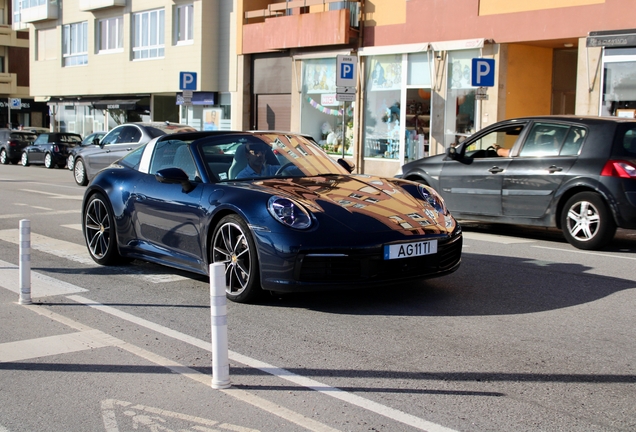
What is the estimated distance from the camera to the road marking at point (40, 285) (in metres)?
7.16

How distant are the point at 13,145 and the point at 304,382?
110ft

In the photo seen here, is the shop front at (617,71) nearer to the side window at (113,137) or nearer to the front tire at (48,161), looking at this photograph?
the side window at (113,137)

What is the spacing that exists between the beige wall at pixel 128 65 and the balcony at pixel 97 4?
39 centimetres

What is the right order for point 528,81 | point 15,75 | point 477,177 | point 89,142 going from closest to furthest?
point 477,177 < point 528,81 < point 89,142 < point 15,75

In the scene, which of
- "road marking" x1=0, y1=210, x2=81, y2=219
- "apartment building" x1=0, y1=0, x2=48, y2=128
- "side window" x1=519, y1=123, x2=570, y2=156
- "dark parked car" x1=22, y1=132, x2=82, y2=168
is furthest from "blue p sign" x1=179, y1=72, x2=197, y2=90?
"apartment building" x1=0, y1=0, x2=48, y2=128

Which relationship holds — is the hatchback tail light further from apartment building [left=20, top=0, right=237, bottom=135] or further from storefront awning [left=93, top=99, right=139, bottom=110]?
storefront awning [left=93, top=99, right=139, bottom=110]

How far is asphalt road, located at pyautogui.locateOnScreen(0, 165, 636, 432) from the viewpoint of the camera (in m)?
4.05

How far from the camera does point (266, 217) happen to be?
6297mm

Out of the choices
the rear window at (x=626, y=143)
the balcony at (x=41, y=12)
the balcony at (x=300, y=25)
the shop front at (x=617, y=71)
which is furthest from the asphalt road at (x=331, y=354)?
the balcony at (x=41, y=12)

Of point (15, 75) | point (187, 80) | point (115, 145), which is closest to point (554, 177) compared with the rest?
point (115, 145)

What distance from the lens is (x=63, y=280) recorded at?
773 cm

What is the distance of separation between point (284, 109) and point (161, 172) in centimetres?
2189

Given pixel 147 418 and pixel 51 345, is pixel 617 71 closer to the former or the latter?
pixel 51 345

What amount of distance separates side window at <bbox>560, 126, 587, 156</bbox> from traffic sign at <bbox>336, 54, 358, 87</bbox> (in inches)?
357
